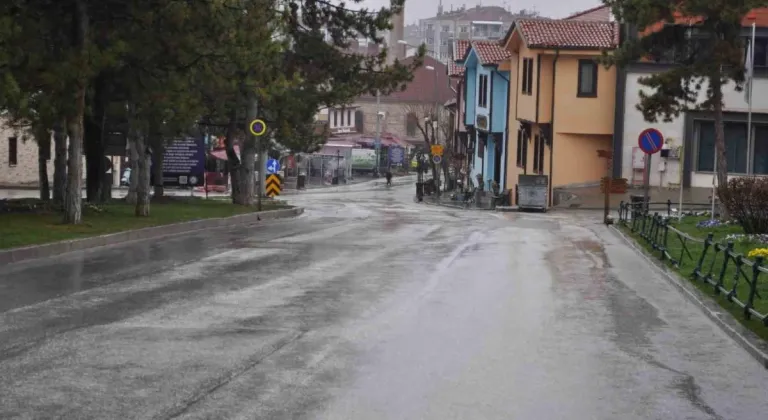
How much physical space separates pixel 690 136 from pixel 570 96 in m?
5.75

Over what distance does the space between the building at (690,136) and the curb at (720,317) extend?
95.6 ft

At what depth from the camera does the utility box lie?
163ft

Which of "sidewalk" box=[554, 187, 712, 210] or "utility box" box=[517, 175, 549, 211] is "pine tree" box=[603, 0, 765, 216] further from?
"utility box" box=[517, 175, 549, 211]

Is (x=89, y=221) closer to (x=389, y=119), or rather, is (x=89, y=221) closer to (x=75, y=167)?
(x=75, y=167)

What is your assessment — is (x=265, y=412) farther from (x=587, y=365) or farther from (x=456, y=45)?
(x=456, y=45)

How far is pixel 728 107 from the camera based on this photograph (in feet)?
161

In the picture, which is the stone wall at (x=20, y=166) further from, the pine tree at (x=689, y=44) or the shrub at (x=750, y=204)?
the shrub at (x=750, y=204)

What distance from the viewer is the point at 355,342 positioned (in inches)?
466

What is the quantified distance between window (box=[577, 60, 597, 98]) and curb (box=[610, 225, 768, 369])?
31.3 metres

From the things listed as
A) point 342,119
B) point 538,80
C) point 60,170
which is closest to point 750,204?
point 60,170

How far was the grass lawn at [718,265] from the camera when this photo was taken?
14.4 m

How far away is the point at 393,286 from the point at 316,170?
78727 mm

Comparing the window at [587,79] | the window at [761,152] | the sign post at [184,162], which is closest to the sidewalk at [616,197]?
the window at [761,152]

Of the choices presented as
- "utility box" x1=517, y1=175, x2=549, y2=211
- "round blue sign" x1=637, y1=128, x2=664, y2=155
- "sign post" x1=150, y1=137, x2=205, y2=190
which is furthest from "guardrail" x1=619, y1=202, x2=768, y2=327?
"sign post" x1=150, y1=137, x2=205, y2=190
